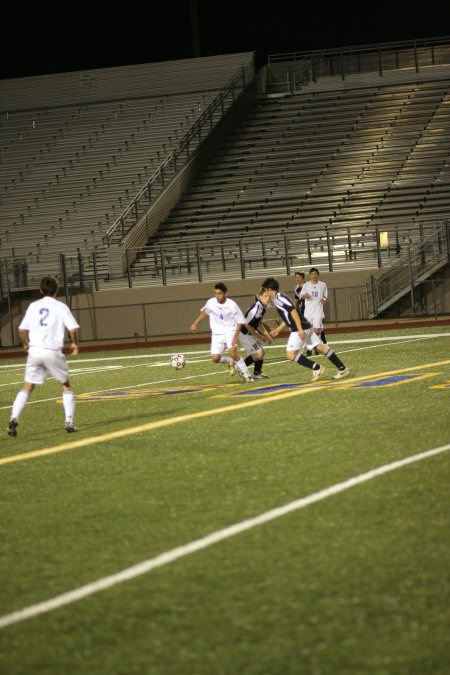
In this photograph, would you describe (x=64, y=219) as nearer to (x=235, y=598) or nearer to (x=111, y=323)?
(x=111, y=323)

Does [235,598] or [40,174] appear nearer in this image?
[235,598]

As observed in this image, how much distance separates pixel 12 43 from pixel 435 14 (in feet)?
62.5

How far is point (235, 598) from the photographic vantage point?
5254 millimetres

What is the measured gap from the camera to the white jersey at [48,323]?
38.4ft

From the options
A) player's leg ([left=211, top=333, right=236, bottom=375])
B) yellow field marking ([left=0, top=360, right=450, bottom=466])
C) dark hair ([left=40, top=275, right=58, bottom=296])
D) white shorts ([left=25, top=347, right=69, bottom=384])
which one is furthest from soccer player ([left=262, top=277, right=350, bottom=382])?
white shorts ([left=25, top=347, right=69, bottom=384])

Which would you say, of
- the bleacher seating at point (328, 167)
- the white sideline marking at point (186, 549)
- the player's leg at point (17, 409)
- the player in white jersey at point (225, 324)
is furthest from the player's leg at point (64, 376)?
the bleacher seating at point (328, 167)

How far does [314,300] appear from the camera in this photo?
75.6ft

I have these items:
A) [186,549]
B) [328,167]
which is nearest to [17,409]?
[186,549]

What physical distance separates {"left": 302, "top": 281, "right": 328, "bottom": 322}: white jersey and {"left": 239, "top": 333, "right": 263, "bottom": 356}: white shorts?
5.29 metres

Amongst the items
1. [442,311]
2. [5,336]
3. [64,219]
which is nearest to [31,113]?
[64,219]

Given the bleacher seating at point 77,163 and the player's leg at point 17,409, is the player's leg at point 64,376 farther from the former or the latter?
the bleacher seating at point 77,163

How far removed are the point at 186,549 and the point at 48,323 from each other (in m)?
5.89

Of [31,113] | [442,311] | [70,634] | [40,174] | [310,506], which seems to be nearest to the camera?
[70,634]

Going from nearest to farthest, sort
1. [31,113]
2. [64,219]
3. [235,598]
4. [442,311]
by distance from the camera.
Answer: [235,598], [442,311], [64,219], [31,113]
